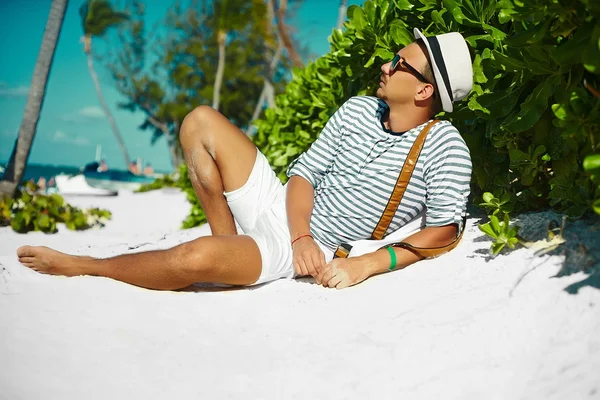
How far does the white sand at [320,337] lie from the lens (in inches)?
74.2

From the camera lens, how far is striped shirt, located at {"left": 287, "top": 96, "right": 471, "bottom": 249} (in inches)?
115

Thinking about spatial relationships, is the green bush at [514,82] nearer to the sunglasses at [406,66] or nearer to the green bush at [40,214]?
the sunglasses at [406,66]

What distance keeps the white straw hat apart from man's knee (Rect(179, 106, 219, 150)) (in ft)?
4.41

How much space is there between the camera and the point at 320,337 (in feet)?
7.72

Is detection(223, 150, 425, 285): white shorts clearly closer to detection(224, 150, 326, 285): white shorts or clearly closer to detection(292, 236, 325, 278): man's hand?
detection(224, 150, 326, 285): white shorts

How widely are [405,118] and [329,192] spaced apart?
620 mm

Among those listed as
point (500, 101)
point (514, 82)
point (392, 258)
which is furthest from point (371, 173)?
point (514, 82)

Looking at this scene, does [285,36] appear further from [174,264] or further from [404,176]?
[174,264]

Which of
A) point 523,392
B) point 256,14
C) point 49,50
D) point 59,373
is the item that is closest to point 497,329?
point 523,392

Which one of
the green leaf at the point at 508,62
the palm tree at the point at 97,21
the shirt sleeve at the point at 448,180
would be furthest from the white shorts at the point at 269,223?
the palm tree at the point at 97,21

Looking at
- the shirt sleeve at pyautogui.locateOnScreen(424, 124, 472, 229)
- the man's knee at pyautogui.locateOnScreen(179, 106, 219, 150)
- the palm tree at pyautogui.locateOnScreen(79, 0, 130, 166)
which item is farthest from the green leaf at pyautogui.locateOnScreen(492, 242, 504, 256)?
the palm tree at pyautogui.locateOnScreen(79, 0, 130, 166)

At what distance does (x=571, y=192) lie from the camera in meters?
2.53

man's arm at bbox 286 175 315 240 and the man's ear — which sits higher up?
the man's ear

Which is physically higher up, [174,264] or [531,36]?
[531,36]
